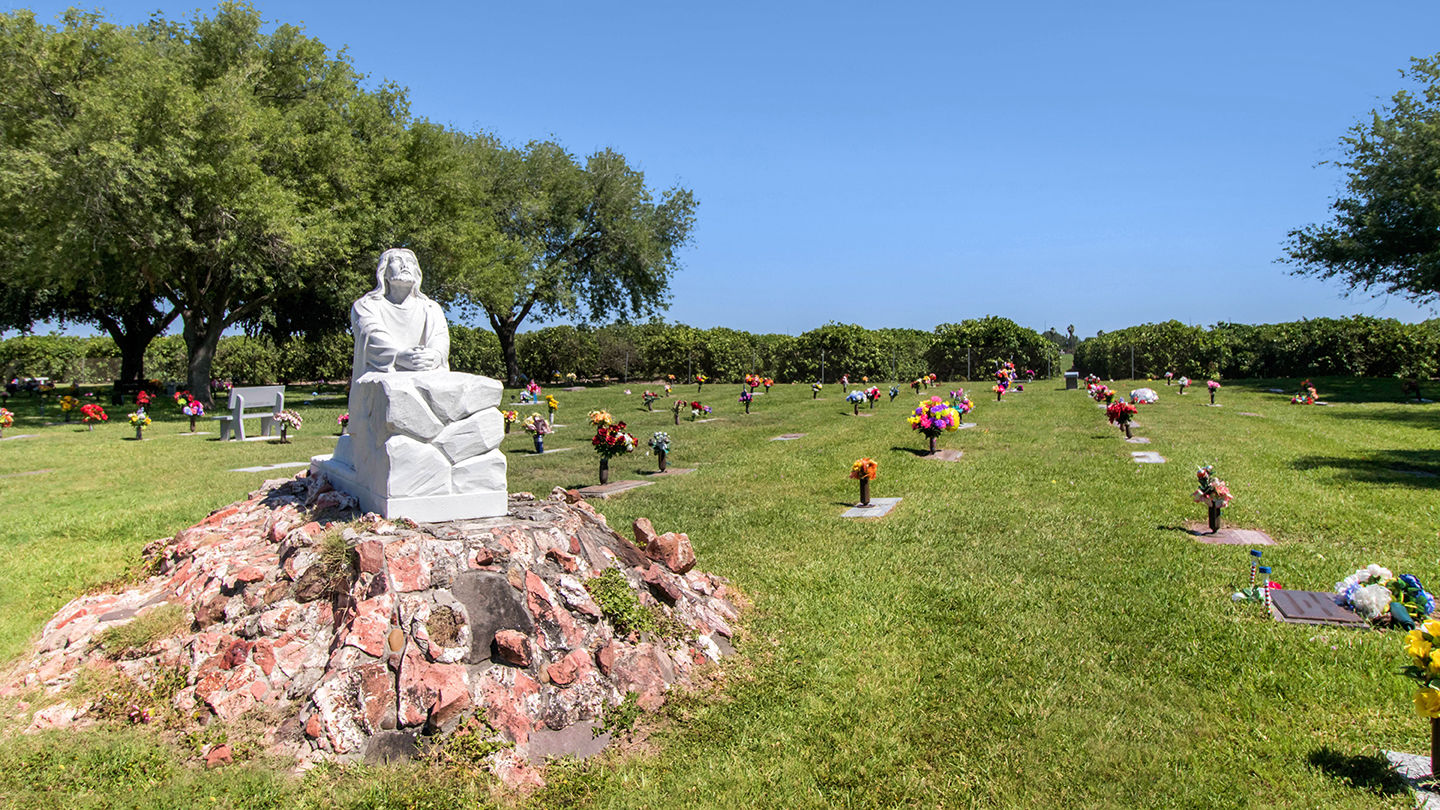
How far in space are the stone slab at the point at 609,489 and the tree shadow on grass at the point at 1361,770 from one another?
27.7 ft

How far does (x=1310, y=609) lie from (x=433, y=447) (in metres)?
6.89

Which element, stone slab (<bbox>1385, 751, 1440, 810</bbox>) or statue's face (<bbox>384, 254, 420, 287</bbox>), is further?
statue's face (<bbox>384, 254, 420, 287</bbox>)

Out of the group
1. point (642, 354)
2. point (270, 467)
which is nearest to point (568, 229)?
point (642, 354)

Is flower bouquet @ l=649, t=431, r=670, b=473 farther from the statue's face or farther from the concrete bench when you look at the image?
the concrete bench

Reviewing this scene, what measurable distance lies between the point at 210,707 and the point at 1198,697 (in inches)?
234

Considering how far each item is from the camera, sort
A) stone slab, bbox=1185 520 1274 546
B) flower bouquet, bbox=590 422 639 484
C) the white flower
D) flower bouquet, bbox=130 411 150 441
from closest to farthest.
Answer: the white flower
stone slab, bbox=1185 520 1274 546
flower bouquet, bbox=590 422 639 484
flower bouquet, bbox=130 411 150 441

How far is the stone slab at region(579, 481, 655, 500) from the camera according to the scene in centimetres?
1134

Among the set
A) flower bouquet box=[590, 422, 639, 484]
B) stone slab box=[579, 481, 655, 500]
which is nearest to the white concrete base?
stone slab box=[579, 481, 655, 500]

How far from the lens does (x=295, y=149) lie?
→ 75.7ft

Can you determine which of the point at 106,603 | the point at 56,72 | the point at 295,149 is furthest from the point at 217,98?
the point at 106,603

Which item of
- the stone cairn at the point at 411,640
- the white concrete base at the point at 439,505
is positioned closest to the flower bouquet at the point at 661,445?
the white concrete base at the point at 439,505

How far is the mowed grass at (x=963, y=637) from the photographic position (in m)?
4.02

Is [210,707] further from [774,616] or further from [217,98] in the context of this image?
[217,98]

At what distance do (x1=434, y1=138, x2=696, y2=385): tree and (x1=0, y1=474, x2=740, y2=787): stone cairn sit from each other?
1099 inches
